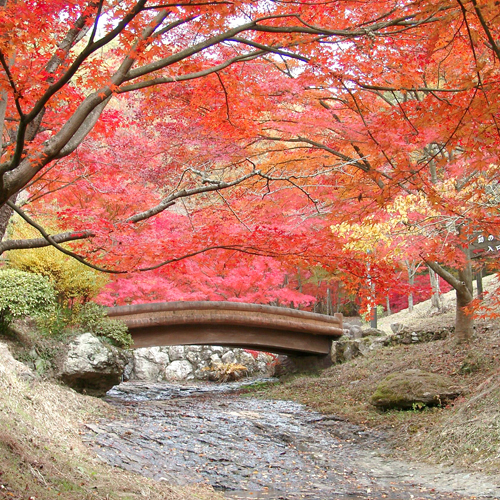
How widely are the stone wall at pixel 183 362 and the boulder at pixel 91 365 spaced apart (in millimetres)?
7298

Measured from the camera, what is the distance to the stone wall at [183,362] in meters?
17.7

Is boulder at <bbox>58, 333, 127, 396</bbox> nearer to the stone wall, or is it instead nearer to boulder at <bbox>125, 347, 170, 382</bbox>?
the stone wall

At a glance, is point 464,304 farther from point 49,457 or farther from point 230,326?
point 49,457

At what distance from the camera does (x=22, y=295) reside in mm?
8570

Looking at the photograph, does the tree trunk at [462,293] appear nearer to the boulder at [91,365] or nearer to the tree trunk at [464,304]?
the tree trunk at [464,304]

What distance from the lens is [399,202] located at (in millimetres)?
9180

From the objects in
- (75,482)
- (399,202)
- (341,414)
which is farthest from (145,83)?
(341,414)

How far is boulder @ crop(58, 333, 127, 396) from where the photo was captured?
30.5 feet

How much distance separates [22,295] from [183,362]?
10172 mm

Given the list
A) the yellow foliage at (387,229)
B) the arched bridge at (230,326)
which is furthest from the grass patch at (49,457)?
the yellow foliage at (387,229)

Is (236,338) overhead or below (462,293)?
below

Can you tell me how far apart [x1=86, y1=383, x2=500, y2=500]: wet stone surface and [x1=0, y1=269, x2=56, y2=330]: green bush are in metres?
2.37

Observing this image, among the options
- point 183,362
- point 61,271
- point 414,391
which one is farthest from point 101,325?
point 183,362

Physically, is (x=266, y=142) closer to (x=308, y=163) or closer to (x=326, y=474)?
(x=308, y=163)
